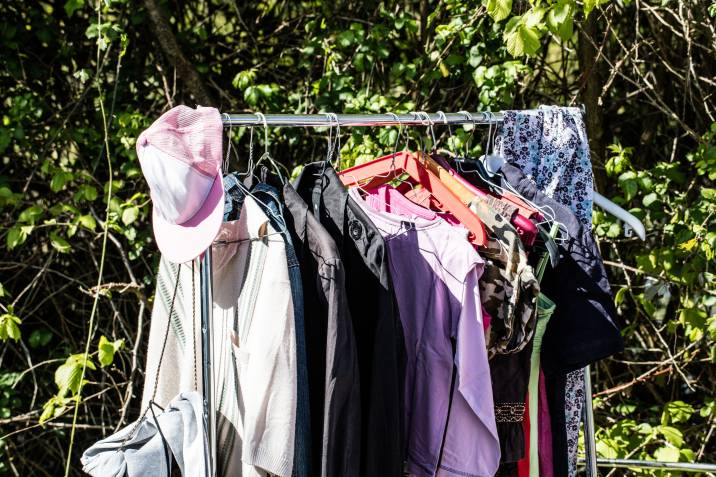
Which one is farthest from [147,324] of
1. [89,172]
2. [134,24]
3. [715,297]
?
[715,297]

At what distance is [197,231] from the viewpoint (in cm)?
140

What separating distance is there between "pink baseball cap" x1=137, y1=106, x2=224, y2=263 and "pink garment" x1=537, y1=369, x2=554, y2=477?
0.86 metres

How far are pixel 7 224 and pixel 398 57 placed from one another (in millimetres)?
1625

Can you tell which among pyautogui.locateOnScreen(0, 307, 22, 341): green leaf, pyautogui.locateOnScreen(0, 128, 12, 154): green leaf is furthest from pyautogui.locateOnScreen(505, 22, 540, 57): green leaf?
pyautogui.locateOnScreen(0, 128, 12, 154): green leaf

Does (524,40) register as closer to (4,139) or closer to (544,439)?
(544,439)

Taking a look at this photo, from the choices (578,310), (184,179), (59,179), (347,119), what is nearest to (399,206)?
(347,119)

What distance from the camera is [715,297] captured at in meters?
2.59

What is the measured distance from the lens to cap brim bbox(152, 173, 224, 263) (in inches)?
54.3

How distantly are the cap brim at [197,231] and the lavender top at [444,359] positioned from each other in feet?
1.28

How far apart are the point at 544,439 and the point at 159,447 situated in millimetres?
869

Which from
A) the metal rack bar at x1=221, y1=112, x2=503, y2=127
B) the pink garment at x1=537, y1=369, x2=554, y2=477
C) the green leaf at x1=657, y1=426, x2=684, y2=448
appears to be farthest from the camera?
the green leaf at x1=657, y1=426, x2=684, y2=448

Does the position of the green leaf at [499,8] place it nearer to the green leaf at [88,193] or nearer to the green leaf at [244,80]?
the green leaf at [244,80]

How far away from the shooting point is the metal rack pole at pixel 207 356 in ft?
4.66

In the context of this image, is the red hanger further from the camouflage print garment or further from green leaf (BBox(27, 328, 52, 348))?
green leaf (BBox(27, 328, 52, 348))
